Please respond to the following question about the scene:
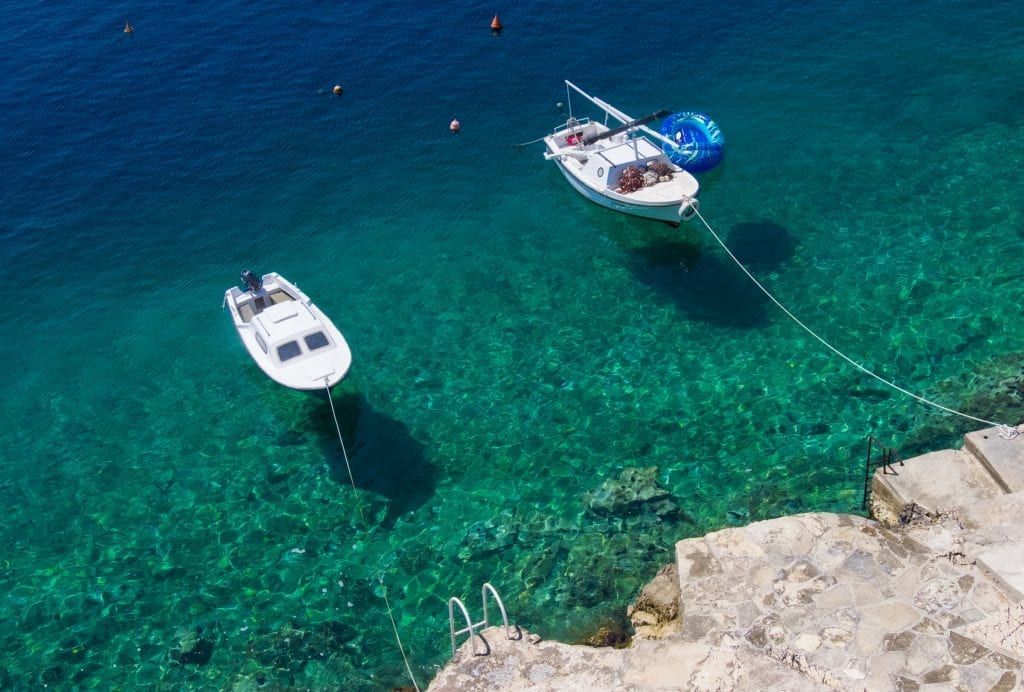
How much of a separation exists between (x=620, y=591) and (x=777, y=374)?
841 centimetres

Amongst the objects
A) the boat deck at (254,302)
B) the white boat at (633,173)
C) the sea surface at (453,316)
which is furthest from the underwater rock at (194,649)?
the white boat at (633,173)

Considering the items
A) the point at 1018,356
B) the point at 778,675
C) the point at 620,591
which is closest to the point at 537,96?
the point at 1018,356

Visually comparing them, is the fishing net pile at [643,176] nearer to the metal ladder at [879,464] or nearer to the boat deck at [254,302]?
the boat deck at [254,302]

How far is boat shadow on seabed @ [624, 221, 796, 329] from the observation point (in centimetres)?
2589

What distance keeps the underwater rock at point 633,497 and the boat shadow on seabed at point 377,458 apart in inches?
169

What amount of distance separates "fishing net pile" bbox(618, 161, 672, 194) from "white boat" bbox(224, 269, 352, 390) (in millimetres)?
10860

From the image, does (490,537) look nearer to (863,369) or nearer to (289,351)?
(289,351)

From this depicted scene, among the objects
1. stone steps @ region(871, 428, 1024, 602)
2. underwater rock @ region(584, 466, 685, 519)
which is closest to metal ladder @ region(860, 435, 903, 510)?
stone steps @ region(871, 428, 1024, 602)

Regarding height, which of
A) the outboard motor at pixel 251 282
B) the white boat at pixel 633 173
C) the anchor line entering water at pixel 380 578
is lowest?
the anchor line entering water at pixel 380 578

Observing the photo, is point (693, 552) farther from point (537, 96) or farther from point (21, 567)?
point (537, 96)

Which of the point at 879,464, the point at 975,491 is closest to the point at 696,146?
the point at 879,464

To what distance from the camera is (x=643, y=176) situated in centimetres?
2791

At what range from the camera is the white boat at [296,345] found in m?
21.9

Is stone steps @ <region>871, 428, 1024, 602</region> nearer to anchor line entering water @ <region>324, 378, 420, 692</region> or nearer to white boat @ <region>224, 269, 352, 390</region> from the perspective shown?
anchor line entering water @ <region>324, 378, 420, 692</region>
